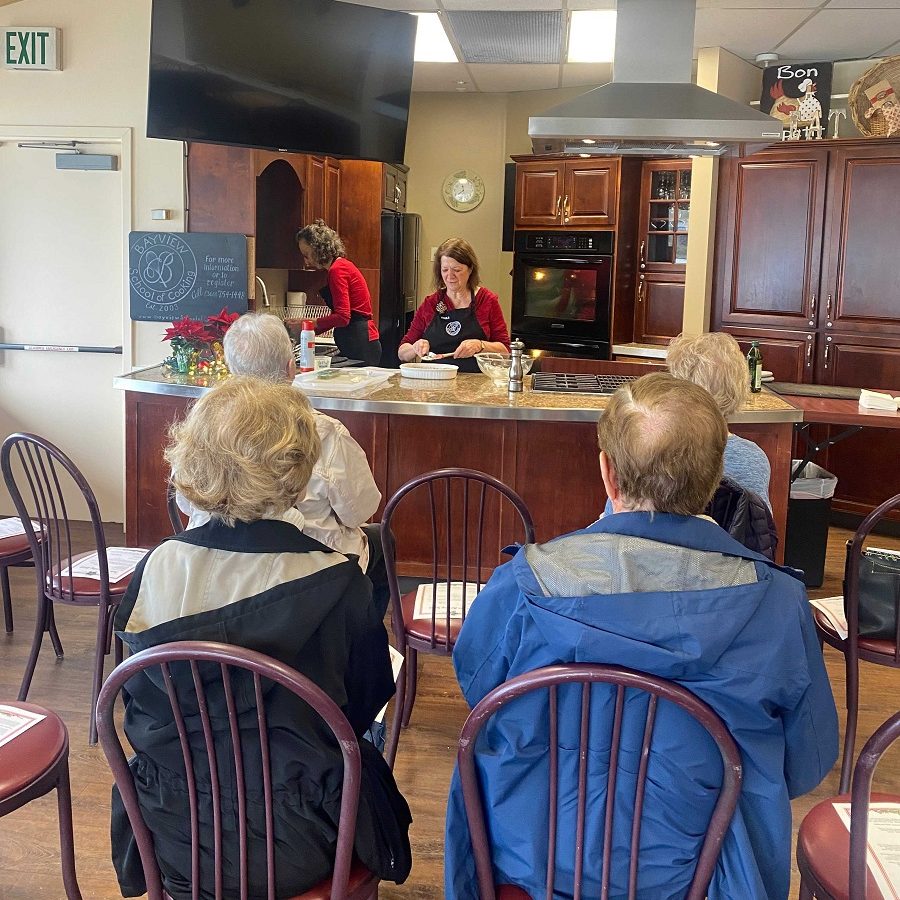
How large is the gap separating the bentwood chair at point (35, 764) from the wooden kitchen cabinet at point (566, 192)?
5.27 m

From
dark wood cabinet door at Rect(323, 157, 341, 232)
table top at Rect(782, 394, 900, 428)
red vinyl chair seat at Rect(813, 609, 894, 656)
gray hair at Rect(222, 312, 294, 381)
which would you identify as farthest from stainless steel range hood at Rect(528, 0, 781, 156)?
dark wood cabinet door at Rect(323, 157, 341, 232)

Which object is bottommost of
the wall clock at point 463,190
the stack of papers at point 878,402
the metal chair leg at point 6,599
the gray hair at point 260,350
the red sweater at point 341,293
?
the metal chair leg at point 6,599

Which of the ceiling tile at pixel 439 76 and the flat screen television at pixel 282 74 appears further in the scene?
the ceiling tile at pixel 439 76

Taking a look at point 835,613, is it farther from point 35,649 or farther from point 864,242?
point 864,242

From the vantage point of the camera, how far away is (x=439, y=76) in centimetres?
662

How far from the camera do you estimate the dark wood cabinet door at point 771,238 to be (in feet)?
17.9

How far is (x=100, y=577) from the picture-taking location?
A: 109 inches

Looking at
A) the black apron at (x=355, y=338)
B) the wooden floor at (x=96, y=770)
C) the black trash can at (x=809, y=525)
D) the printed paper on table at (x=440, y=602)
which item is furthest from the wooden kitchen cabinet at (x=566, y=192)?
the printed paper on table at (x=440, y=602)

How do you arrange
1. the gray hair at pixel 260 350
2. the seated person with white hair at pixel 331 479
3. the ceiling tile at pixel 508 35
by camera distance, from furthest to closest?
1. the ceiling tile at pixel 508 35
2. the gray hair at pixel 260 350
3. the seated person with white hair at pixel 331 479

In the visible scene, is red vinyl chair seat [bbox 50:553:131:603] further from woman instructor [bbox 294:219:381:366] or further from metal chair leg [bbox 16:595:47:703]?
woman instructor [bbox 294:219:381:366]

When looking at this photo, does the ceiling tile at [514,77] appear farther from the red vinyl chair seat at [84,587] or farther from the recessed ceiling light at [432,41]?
the red vinyl chair seat at [84,587]

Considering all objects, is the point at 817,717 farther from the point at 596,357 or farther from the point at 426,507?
the point at 596,357

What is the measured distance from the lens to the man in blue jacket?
1317 millimetres

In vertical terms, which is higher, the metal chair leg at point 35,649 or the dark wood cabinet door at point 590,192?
the dark wood cabinet door at point 590,192
